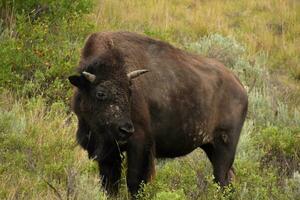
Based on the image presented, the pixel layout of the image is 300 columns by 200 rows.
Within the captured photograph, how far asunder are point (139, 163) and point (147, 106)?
673 mm

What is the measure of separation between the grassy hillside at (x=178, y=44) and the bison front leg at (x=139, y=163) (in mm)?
190

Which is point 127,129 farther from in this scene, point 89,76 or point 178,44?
point 178,44

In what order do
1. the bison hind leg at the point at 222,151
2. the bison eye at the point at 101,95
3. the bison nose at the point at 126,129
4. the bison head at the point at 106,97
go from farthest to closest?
1. the bison hind leg at the point at 222,151
2. the bison eye at the point at 101,95
3. the bison head at the point at 106,97
4. the bison nose at the point at 126,129

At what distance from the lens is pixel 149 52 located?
766cm

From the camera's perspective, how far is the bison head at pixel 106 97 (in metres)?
6.57

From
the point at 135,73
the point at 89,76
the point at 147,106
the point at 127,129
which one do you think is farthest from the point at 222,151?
the point at 89,76

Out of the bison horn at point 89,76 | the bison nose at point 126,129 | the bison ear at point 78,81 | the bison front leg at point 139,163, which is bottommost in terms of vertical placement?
the bison front leg at point 139,163

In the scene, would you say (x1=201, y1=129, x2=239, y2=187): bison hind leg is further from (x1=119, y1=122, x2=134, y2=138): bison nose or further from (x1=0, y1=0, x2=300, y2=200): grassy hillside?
(x1=119, y1=122, x2=134, y2=138): bison nose

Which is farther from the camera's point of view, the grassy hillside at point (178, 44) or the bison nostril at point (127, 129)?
the grassy hillside at point (178, 44)

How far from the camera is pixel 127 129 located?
645 centimetres

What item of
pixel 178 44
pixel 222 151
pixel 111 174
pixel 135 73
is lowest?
pixel 178 44

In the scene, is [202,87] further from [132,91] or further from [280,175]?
[280,175]

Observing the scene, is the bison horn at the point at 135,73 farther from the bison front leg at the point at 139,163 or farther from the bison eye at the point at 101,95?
the bison front leg at the point at 139,163

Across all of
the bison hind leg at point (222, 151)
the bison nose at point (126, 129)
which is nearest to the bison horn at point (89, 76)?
the bison nose at point (126, 129)
